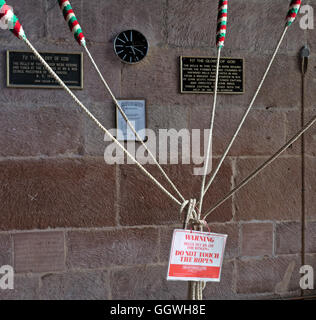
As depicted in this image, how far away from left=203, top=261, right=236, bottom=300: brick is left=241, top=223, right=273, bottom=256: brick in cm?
14

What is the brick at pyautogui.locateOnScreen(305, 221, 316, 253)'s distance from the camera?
2236 millimetres

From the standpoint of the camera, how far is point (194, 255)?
1.11m

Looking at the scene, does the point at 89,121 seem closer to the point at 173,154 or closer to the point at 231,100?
the point at 173,154

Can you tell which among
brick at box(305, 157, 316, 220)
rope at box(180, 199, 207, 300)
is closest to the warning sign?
rope at box(180, 199, 207, 300)

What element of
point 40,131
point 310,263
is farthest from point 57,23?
point 310,263

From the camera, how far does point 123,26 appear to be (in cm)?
203

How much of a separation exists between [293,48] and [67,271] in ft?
6.73

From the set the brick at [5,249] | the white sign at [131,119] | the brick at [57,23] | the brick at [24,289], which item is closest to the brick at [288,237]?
the white sign at [131,119]

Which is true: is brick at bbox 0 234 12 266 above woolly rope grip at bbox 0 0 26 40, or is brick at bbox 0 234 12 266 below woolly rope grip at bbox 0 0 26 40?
below

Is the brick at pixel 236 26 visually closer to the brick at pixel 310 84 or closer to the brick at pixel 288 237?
the brick at pixel 310 84

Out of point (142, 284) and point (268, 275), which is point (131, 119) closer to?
point (142, 284)

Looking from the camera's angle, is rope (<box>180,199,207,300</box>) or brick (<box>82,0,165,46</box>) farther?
brick (<box>82,0,165,46</box>)

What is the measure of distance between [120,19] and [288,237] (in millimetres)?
1785

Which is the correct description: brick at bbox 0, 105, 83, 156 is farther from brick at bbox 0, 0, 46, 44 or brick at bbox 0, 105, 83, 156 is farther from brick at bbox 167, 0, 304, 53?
brick at bbox 167, 0, 304, 53
